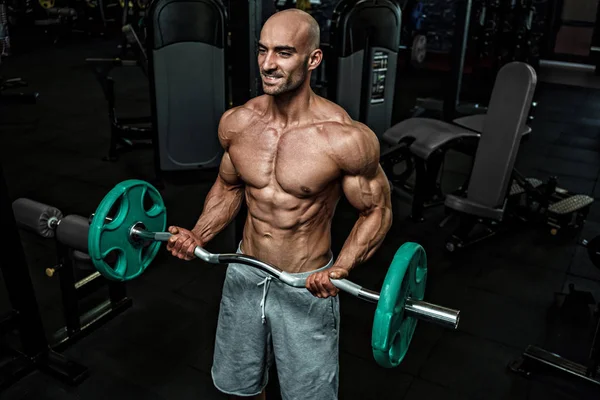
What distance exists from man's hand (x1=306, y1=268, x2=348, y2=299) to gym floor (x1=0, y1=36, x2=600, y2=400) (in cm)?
102

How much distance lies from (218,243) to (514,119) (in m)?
1.84

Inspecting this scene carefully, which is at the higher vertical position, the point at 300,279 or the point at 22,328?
the point at 300,279

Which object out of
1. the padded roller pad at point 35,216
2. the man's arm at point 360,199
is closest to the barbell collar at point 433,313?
the man's arm at point 360,199

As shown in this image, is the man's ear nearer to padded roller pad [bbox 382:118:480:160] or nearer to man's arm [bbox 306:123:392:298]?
man's arm [bbox 306:123:392:298]

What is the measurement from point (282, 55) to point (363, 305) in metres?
1.79

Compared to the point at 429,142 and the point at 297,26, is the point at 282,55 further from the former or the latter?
the point at 429,142

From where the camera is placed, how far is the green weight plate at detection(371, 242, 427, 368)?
1354 mm

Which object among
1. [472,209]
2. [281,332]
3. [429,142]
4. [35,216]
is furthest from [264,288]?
[429,142]

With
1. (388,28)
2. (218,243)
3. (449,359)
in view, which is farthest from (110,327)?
(388,28)

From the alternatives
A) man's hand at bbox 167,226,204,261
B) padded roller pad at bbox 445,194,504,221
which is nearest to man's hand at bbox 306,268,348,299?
man's hand at bbox 167,226,204,261

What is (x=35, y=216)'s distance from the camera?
2.34 meters

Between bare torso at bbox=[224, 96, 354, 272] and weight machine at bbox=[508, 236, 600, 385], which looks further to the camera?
weight machine at bbox=[508, 236, 600, 385]

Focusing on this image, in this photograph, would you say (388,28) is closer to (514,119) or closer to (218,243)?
(514,119)

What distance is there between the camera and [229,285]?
178 cm
